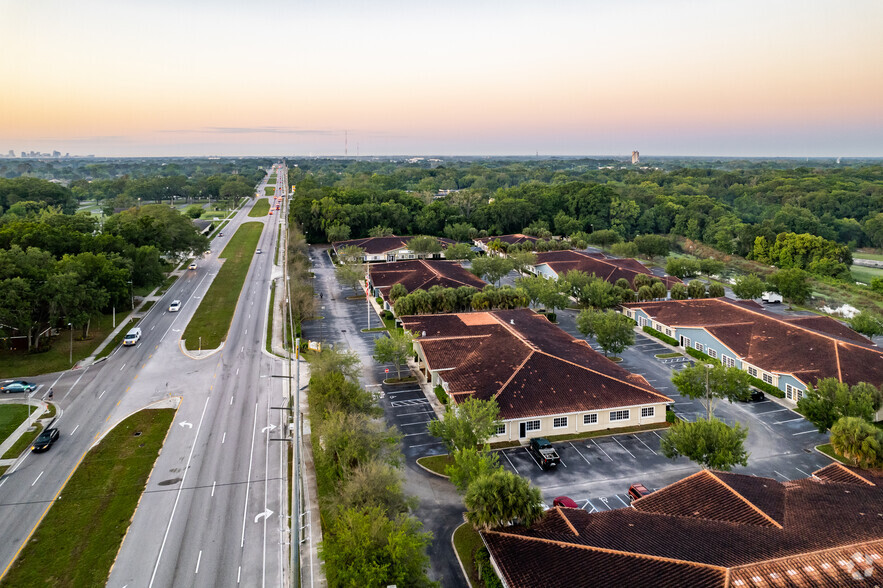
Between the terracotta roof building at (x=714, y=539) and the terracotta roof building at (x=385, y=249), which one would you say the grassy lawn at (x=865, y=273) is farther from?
the terracotta roof building at (x=714, y=539)

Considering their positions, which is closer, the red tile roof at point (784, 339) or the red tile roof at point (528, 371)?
the red tile roof at point (528, 371)

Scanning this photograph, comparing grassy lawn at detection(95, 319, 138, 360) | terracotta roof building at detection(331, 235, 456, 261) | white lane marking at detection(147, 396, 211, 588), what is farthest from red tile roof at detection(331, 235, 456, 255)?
white lane marking at detection(147, 396, 211, 588)

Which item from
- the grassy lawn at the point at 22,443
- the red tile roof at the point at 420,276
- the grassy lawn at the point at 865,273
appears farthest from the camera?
the grassy lawn at the point at 865,273

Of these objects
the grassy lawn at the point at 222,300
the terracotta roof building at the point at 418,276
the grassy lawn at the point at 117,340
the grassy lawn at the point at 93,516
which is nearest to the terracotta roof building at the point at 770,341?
the terracotta roof building at the point at 418,276

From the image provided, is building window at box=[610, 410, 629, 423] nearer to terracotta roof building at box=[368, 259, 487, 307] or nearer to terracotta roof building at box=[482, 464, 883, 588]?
terracotta roof building at box=[482, 464, 883, 588]

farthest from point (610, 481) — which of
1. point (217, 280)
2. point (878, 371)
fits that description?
point (217, 280)

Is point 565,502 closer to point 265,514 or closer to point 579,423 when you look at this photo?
point 579,423

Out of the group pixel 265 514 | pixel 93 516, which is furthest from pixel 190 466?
Answer: pixel 265 514
